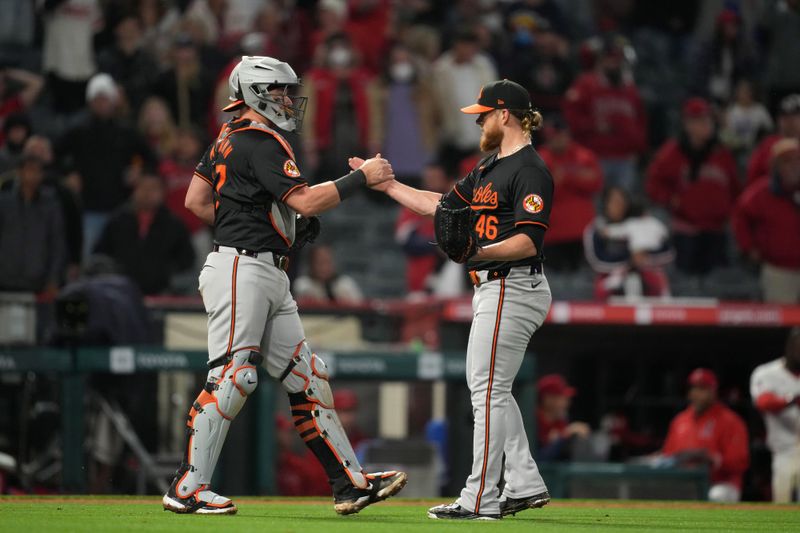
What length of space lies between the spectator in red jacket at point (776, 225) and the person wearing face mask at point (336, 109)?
3535 mm

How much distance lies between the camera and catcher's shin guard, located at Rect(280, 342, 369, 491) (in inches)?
242

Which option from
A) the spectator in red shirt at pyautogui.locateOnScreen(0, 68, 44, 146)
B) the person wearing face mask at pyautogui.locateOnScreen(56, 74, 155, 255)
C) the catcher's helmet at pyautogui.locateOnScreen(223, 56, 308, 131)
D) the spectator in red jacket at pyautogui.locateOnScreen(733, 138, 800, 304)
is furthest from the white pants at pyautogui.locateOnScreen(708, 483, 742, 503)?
the spectator in red shirt at pyautogui.locateOnScreen(0, 68, 44, 146)

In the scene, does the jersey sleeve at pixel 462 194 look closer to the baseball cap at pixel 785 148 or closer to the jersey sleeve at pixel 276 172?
the jersey sleeve at pixel 276 172

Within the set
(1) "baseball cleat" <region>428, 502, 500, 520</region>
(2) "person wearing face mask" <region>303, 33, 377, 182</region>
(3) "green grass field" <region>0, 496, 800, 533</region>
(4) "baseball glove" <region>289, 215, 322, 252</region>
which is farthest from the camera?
(2) "person wearing face mask" <region>303, 33, 377, 182</region>


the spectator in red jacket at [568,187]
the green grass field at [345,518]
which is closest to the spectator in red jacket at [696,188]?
the spectator in red jacket at [568,187]

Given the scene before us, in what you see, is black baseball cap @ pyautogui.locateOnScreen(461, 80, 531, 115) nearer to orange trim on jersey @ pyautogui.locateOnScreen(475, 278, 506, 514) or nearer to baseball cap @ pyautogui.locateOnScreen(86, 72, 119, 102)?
orange trim on jersey @ pyautogui.locateOnScreen(475, 278, 506, 514)

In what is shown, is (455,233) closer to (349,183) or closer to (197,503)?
(349,183)

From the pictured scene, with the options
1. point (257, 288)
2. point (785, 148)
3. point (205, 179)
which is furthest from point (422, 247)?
point (257, 288)

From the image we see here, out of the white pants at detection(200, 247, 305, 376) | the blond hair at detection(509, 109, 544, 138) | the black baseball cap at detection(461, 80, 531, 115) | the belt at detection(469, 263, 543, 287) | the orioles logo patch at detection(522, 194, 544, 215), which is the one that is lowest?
the white pants at detection(200, 247, 305, 376)

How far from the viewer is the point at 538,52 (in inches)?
568

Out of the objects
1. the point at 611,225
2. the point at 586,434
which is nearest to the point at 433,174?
the point at 611,225

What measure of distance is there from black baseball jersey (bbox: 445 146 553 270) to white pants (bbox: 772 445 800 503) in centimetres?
456

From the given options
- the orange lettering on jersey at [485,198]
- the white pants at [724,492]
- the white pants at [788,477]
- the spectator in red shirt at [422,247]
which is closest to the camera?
the orange lettering on jersey at [485,198]

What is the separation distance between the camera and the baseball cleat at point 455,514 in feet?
20.0
